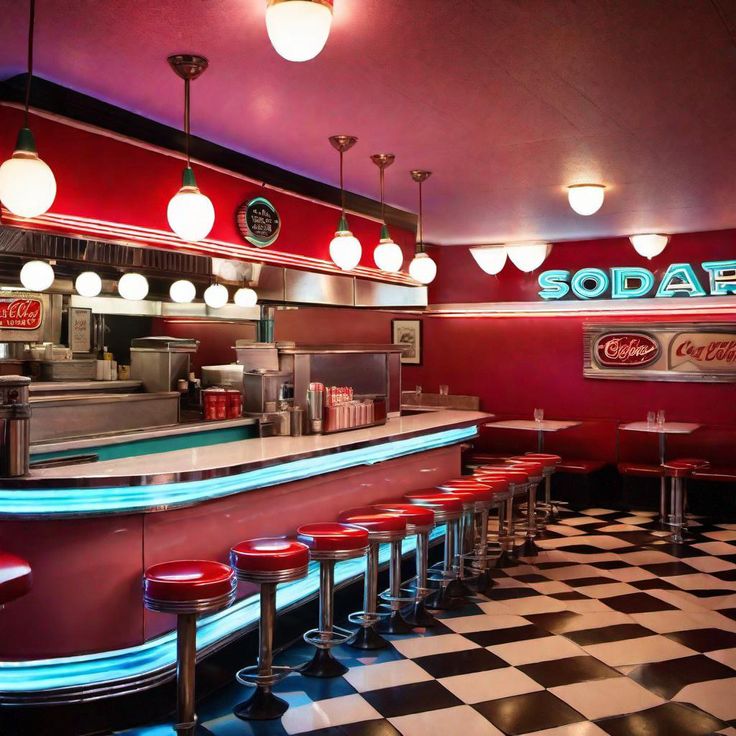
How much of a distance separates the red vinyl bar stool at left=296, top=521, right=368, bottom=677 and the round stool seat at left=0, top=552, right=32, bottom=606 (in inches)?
62.0

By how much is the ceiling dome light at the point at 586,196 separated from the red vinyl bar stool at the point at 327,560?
366 centimetres

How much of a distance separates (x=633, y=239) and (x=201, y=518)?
22.8 ft

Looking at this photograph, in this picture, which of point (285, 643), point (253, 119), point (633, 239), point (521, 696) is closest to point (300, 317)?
point (633, 239)

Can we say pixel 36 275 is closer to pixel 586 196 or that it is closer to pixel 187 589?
pixel 187 589

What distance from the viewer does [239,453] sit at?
4.50 m

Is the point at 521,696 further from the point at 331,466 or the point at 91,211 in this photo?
the point at 91,211

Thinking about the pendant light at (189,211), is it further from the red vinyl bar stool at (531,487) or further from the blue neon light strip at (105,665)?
the red vinyl bar stool at (531,487)

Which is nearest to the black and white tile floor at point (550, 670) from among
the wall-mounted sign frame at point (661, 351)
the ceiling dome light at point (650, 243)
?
the wall-mounted sign frame at point (661, 351)

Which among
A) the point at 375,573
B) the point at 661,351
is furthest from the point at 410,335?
the point at 375,573

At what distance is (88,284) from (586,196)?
443 centimetres

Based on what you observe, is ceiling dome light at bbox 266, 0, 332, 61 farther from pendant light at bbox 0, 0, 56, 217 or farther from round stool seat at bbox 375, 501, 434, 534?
round stool seat at bbox 375, 501, 434, 534

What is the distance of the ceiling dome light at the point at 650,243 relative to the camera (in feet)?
30.1

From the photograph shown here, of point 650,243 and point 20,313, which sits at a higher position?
point 650,243

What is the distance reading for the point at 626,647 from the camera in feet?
15.6
